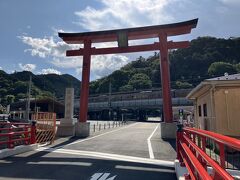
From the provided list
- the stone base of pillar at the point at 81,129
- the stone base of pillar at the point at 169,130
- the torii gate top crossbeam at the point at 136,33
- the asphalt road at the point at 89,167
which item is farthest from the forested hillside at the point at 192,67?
the asphalt road at the point at 89,167

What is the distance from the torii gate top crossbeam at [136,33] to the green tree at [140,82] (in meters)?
109

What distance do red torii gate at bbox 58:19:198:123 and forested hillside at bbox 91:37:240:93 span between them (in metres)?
87.8

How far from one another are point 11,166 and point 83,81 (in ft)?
36.7

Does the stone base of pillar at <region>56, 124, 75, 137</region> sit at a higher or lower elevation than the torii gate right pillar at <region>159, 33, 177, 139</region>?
lower

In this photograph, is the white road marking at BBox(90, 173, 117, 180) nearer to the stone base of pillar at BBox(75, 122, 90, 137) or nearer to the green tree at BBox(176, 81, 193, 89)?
the stone base of pillar at BBox(75, 122, 90, 137)

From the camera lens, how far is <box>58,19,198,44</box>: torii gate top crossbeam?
1714 centimetres

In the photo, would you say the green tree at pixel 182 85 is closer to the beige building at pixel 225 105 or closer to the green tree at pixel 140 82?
the green tree at pixel 140 82

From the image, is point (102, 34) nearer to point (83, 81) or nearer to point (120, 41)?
point (120, 41)

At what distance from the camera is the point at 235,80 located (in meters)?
12.2

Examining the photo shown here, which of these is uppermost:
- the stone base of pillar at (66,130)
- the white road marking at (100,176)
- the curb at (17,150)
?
the stone base of pillar at (66,130)

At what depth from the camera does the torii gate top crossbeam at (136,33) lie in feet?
56.2

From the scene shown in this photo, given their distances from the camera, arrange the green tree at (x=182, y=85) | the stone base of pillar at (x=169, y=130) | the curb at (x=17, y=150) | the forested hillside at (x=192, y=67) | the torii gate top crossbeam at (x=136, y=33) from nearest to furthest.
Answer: the curb at (x=17, y=150) → the stone base of pillar at (x=169, y=130) → the torii gate top crossbeam at (x=136, y=33) → the green tree at (x=182, y=85) → the forested hillside at (x=192, y=67)

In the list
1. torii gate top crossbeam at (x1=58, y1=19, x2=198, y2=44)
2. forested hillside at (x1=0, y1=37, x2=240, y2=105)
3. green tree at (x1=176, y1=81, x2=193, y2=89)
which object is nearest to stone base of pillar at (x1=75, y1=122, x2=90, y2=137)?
torii gate top crossbeam at (x1=58, y1=19, x2=198, y2=44)

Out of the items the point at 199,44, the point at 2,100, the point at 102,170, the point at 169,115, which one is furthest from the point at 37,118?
the point at 199,44
